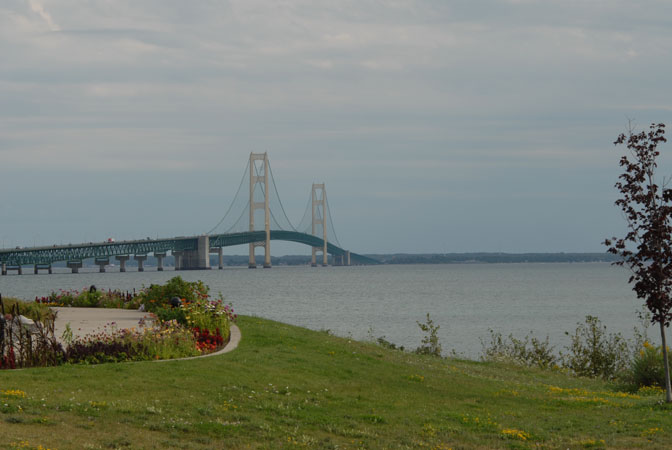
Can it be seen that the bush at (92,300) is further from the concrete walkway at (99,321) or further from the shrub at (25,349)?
the shrub at (25,349)

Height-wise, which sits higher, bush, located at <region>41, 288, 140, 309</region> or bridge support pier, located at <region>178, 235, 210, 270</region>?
bridge support pier, located at <region>178, 235, 210, 270</region>

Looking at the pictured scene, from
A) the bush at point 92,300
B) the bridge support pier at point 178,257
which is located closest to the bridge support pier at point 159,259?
the bridge support pier at point 178,257

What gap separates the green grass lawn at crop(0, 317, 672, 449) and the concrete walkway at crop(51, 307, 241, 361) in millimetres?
2219

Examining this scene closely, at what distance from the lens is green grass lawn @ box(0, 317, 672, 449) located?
936cm

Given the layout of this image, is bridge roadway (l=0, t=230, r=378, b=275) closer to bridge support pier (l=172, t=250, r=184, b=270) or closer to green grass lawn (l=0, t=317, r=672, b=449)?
bridge support pier (l=172, t=250, r=184, b=270)

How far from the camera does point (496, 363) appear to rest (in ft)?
70.3

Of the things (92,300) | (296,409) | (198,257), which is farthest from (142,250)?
(296,409)

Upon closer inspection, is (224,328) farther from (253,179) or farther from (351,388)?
(253,179)

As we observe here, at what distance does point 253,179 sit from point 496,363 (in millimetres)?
105186

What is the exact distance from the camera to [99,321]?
19.2 meters

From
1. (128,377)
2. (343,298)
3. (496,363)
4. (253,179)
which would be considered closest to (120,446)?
(128,377)

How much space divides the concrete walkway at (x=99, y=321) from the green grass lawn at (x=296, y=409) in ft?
7.28

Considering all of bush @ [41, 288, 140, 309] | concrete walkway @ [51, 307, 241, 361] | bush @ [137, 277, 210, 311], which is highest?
bush @ [137, 277, 210, 311]

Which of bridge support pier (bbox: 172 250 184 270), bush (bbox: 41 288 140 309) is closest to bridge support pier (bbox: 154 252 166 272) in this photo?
bridge support pier (bbox: 172 250 184 270)
